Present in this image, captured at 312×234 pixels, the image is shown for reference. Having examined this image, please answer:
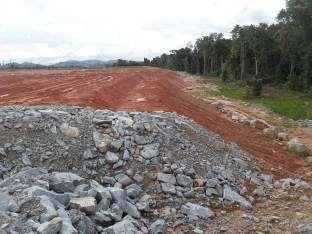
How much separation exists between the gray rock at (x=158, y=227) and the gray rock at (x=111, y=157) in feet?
8.27

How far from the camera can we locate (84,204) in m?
10.2

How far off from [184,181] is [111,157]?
2.13 meters

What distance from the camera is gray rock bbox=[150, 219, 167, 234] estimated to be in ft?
35.2

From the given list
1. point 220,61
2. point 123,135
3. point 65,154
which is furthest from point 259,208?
point 220,61

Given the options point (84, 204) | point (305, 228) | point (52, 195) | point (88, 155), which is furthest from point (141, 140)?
point (305, 228)

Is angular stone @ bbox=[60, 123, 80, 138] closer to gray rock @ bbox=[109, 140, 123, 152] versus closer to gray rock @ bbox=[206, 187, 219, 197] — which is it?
gray rock @ bbox=[109, 140, 123, 152]

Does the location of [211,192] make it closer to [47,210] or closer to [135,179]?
[135,179]

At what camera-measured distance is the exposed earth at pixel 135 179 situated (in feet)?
33.0

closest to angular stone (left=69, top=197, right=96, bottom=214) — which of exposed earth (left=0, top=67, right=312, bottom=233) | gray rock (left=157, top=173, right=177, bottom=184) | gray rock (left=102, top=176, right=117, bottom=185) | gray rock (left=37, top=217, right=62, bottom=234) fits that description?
exposed earth (left=0, top=67, right=312, bottom=233)

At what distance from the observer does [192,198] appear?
12320 millimetres

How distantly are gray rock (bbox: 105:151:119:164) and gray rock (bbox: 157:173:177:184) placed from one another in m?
1.28

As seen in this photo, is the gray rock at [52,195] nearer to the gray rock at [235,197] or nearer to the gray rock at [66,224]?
the gray rock at [66,224]

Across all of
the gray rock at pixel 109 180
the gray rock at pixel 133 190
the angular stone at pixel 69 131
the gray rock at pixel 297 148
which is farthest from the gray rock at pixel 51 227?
the gray rock at pixel 297 148

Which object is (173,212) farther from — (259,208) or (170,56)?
(170,56)
